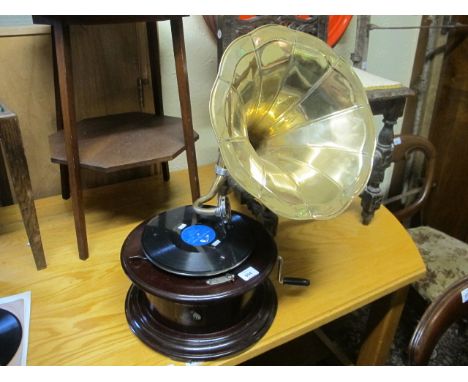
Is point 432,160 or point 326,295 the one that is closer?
point 326,295

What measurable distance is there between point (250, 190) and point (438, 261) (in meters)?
1.16

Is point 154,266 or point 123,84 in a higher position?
point 123,84

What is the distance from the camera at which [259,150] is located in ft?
2.97

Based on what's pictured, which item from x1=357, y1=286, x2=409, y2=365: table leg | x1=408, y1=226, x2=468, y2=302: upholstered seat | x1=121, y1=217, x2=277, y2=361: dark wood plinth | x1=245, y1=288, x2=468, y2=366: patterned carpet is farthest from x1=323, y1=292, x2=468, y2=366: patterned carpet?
x1=121, y1=217, x2=277, y2=361: dark wood plinth

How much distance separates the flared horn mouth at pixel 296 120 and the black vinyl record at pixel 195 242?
0.44 feet

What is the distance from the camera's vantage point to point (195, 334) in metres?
0.79

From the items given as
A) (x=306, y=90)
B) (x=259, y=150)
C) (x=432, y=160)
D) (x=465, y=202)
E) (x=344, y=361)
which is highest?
(x=306, y=90)

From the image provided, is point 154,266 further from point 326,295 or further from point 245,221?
point 326,295

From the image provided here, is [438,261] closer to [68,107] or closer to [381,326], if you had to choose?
[381,326]

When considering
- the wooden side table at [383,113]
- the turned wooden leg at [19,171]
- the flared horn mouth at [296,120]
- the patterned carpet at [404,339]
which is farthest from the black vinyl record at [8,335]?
the patterned carpet at [404,339]

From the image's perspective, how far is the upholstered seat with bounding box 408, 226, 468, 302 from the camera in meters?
1.46

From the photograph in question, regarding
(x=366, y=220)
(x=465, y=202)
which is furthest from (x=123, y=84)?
(x=465, y=202)

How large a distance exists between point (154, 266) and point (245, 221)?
0.76 feet

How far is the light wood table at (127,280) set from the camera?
80cm
